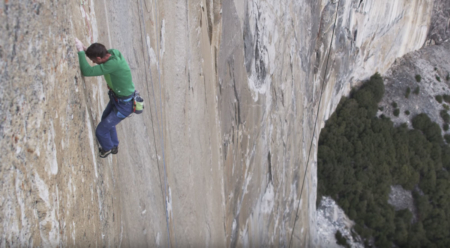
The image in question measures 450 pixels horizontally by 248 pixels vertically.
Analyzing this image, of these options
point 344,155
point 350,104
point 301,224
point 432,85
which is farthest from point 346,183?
point 432,85

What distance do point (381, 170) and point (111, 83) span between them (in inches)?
672

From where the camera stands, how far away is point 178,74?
5.61 m

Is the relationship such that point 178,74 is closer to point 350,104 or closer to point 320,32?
point 320,32

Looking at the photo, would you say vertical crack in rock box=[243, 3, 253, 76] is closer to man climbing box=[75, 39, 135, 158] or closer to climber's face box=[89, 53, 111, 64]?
man climbing box=[75, 39, 135, 158]

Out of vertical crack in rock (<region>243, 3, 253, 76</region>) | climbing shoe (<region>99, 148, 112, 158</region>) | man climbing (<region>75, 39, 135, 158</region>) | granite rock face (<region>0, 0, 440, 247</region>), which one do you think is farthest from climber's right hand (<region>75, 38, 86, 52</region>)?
vertical crack in rock (<region>243, 3, 253, 76</region>)

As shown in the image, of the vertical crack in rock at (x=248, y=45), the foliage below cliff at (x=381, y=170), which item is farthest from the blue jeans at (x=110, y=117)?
the foliage below cliff at (x=381, y=170)

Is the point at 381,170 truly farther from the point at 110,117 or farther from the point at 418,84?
the point at 110,117

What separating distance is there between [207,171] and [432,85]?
18.4 m

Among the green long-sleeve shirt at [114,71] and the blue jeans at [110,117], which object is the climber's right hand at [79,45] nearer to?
the green long-sleeve shirt at [114,71]

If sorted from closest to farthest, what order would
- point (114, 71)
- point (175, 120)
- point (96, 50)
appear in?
point (96, 50), point (114, 71), point (175, 120)

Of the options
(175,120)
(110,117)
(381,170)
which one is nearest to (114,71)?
(110,117)

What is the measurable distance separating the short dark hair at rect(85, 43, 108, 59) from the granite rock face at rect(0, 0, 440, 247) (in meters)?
0.21

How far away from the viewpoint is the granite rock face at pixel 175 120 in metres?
2.60

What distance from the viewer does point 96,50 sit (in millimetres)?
3066
